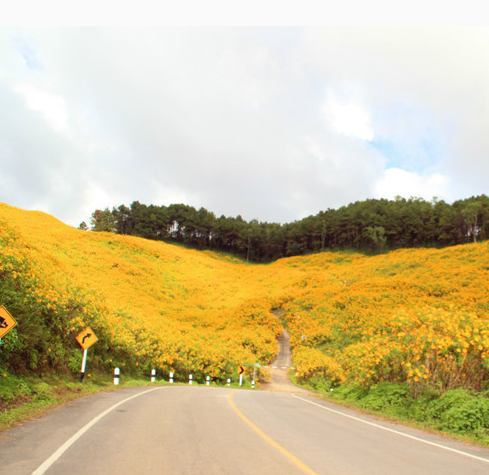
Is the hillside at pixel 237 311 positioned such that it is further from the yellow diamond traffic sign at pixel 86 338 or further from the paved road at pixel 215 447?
the paved road at pixel 215 447

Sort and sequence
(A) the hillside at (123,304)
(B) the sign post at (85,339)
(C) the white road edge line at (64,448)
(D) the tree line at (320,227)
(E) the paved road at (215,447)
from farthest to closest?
(D) the tree line at (320,227)
(B) the sign post at (85,339)
(A) the hillside at (123,304)
(E) the paved road at (215,447)
(C) the white road edge line at (64,448)

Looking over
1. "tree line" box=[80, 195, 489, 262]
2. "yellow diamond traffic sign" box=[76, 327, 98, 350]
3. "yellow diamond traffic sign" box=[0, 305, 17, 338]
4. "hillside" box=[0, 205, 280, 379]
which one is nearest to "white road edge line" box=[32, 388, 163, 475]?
"yellow diamond traffic sign" box=[0, 305, 17, 338]

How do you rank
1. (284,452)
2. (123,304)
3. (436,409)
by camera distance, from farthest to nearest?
(123,304) < (436,409) < (284,452)

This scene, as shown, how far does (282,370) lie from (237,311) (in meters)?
11.7

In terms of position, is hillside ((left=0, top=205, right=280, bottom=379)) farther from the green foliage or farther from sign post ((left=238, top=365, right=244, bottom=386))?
the green foliage

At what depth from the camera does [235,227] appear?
112 metres

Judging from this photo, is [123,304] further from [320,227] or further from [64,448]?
[320,227]

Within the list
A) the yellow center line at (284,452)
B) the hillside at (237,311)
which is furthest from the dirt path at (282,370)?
the yellow center line at (284,452)

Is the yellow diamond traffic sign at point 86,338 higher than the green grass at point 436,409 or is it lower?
higher

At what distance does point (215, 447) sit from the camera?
5809mm

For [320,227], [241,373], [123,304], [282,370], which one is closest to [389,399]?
[241,373]

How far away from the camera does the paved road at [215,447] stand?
187 inches

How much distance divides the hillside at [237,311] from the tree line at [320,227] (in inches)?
460

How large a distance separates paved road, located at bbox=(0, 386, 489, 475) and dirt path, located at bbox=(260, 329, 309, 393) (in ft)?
59.0
